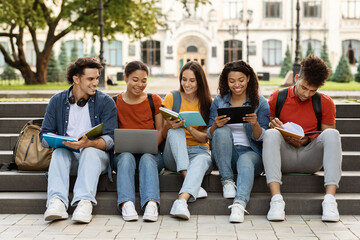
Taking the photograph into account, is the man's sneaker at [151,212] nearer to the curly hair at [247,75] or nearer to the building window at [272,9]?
the curly hair at [247,75]

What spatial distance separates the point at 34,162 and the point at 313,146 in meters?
2.90

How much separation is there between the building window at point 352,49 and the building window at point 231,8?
10.4m

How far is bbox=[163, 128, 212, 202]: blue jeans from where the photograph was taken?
5309mm

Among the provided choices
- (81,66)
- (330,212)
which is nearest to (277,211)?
(330,212)

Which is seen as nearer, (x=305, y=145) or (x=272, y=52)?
(x=305, y=145)

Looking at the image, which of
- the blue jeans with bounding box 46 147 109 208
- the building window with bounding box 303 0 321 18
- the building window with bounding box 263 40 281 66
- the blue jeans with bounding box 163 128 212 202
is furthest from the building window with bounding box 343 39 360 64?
the blue jeans with bounding box 46 147 109 208

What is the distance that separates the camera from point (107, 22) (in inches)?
966

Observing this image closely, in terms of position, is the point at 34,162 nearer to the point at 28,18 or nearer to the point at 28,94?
the point at 28,94

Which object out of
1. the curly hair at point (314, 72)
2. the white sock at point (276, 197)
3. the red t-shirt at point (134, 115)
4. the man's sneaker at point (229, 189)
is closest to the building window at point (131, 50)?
the red t-shirt at point (134, 115)

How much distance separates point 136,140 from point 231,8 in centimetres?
4777

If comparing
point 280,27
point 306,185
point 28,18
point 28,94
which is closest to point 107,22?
point 28,18

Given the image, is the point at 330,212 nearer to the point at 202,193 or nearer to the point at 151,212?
the point at 202,193

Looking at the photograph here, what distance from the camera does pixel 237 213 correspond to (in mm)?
5105

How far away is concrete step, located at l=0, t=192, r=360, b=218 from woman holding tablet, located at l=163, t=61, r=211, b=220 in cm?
16
